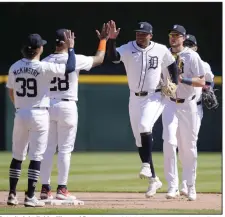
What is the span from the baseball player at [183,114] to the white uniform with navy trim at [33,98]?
4.99ft

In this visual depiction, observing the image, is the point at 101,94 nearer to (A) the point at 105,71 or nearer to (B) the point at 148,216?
(A) the point at 105,71

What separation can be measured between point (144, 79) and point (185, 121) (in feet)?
2.42

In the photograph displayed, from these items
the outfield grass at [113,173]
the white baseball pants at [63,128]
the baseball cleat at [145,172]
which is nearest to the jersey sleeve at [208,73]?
the outfield grass at [113,173]

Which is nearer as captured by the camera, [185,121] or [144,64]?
[144,64]

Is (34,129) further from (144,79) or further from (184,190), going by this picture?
(184,190)

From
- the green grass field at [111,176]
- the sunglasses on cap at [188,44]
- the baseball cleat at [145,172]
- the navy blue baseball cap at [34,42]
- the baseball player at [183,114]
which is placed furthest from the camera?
the sunglasses on cap at [188,44]

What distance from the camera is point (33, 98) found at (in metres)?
7.59

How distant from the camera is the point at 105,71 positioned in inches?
678

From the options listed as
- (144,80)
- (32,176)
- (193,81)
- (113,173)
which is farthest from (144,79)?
(113,173)

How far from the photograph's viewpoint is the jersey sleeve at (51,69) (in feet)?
24.8

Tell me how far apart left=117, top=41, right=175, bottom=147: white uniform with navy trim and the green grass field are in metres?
1.21

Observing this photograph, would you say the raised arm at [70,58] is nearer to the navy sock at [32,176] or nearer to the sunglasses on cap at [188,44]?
the navy sock at [32,176]

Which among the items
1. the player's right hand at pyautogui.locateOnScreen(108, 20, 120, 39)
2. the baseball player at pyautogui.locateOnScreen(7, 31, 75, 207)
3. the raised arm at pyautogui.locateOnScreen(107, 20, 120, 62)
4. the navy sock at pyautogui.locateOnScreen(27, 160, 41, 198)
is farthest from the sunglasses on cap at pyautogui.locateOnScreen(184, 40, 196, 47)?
the navy sock at pyautogui.locateOnScreen(27, 160, 41, 198)

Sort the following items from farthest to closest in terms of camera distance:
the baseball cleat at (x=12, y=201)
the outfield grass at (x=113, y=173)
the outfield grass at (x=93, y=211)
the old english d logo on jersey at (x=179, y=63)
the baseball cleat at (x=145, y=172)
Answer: the outfield grass at (x=113, y=173) < the old english d logo on jersey at (x=179, y=63) < the baseball cleat at (x=145, y=172) < the baseball cleat at (x=12, y=201) < the outfield grass at (x=93, y=211)
